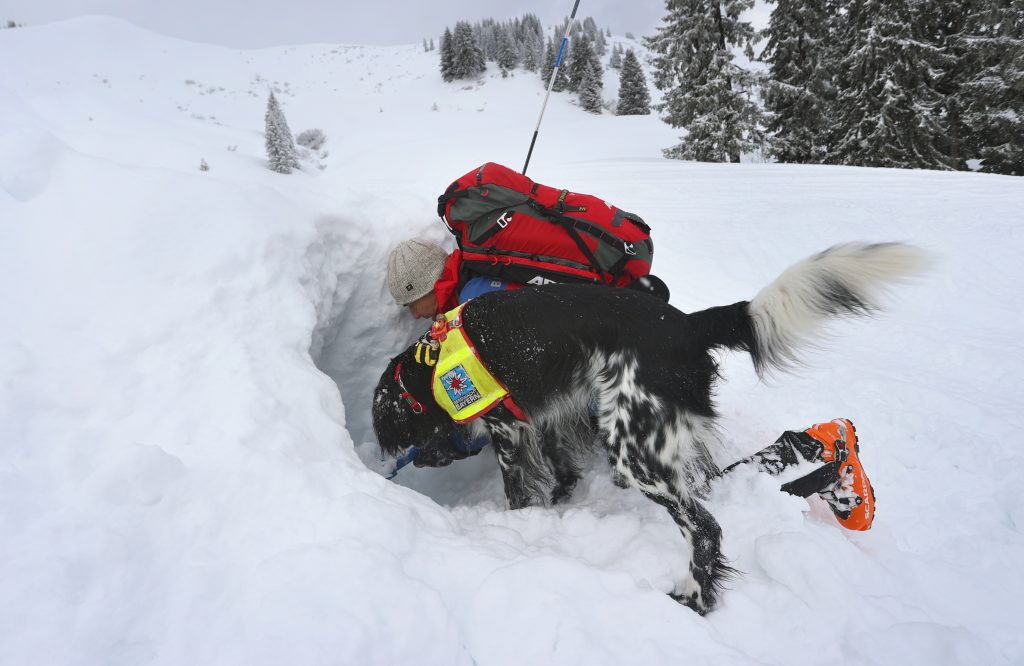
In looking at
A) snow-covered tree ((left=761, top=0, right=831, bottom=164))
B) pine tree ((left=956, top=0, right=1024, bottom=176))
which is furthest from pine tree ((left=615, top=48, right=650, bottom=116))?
pine tree ((left=956, top=0, right=1024, bottom=176))

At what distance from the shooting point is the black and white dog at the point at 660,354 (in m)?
1.81

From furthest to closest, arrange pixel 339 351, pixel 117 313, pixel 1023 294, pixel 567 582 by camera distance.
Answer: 1. pixel 1023 294
2. pixel 339 351
3. pixel 117 313
4. pixel 567 582

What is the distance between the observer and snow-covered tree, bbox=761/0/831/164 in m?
13.7

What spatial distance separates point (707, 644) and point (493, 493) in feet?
5.95

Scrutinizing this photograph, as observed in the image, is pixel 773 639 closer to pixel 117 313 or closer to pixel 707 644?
pixel 707 644

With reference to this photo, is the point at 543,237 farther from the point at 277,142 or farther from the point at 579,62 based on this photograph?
the point at 579,62

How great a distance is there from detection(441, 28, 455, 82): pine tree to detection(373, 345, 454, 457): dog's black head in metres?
37.2

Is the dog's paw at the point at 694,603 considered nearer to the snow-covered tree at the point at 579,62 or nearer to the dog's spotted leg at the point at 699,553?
the dog's spotted leg at the point at 699,553

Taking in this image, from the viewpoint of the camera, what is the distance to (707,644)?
1342mm

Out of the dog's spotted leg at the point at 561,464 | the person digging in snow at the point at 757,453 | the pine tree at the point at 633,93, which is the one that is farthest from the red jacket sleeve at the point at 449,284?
the pine tree at the point at 633,93

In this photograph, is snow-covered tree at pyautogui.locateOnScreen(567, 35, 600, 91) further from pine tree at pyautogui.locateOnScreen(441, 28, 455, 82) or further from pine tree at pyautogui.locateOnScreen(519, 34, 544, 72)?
pine tree at pyautogui.locateOnScreen(441, 28, 455, 82)

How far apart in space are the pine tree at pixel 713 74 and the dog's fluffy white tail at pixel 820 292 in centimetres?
1270

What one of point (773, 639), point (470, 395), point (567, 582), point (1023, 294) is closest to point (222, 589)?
point (567, 582)

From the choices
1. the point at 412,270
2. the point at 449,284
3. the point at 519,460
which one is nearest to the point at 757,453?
the point at 519,460
